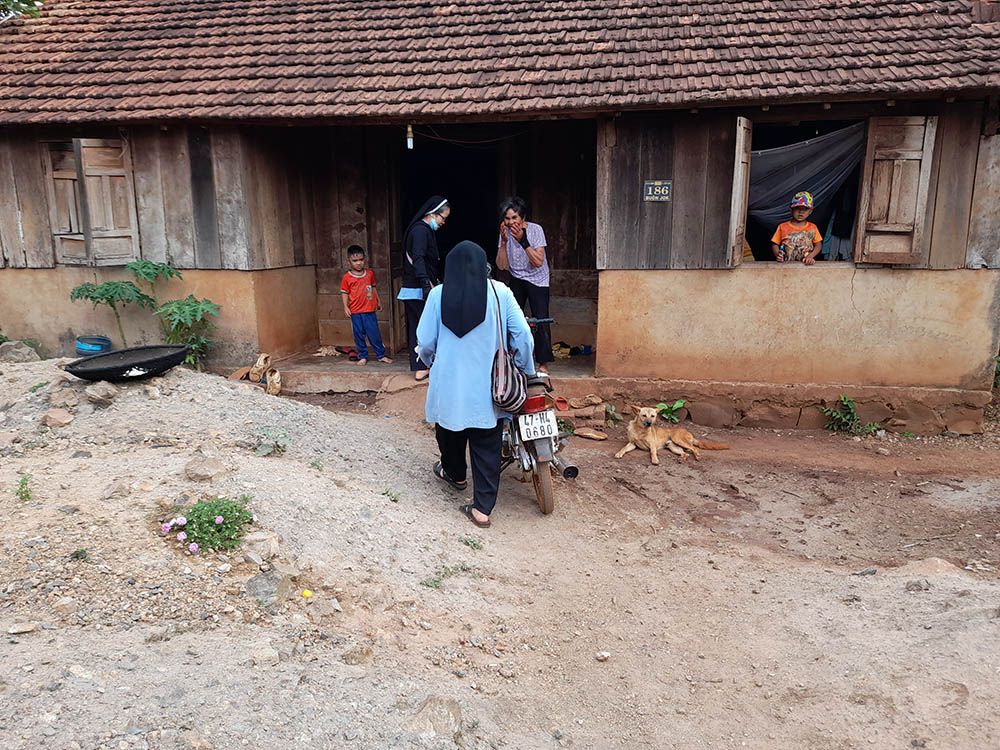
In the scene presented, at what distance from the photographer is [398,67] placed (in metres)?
7.40

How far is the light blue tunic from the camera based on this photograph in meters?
4.58

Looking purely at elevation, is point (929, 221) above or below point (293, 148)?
below

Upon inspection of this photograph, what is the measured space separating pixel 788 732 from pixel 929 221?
5.43 meters

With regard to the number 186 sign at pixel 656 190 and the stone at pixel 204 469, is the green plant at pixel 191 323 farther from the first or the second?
the number 186 sign at pixel 656 190

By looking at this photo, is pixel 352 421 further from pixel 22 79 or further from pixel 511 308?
pixel 22 79

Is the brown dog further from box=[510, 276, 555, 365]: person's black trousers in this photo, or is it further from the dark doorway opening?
the dark doorway opening

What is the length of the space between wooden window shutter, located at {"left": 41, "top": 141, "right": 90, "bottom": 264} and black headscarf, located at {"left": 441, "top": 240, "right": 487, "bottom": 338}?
553 centimetres

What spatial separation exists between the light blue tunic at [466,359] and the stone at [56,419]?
285 centimetres

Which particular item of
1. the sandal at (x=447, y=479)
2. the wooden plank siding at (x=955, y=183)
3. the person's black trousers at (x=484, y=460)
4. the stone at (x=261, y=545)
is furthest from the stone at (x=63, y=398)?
the wooden plank siding at (x=955, y=183)

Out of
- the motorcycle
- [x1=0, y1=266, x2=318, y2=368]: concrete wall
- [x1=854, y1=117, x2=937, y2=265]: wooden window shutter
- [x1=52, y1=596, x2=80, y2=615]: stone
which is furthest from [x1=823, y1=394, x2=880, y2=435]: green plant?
[x1=52, y1=596, x2=80, y2=615]: stone

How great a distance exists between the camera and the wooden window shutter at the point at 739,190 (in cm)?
643

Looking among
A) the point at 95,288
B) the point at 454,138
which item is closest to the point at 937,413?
the point at 454,138

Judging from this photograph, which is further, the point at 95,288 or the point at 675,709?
the point at 95,288

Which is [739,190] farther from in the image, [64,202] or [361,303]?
[64,202]
